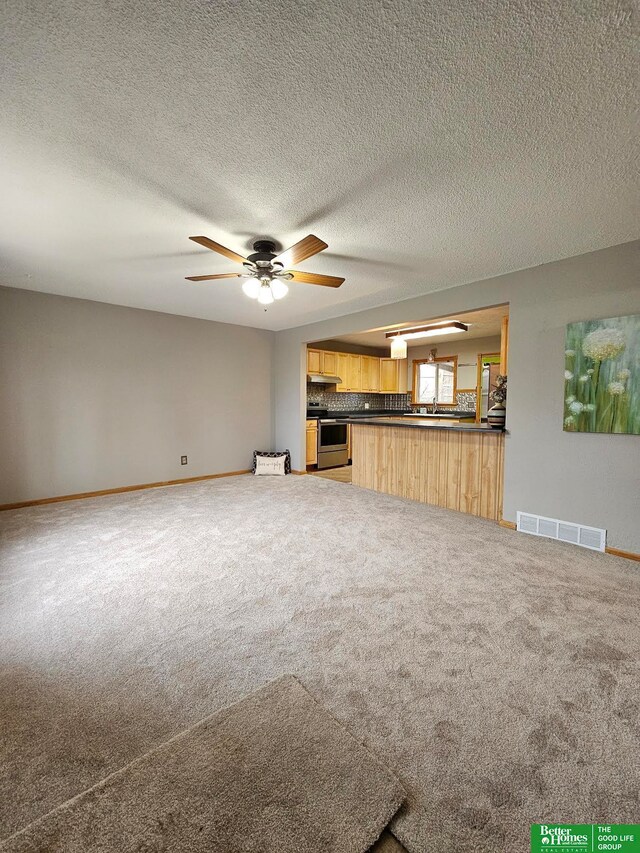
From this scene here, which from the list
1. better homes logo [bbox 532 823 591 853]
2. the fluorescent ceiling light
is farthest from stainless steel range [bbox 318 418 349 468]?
better homes logo [bbox 532 823 591 853]

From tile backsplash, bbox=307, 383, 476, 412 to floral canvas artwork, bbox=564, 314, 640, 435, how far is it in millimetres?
4719

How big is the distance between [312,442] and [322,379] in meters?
1.19

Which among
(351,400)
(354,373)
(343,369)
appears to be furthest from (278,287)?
(351,400)

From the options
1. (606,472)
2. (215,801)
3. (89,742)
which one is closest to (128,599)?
(89,742)

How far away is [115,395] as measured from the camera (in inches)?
188

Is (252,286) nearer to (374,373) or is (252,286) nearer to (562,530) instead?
(562,530)

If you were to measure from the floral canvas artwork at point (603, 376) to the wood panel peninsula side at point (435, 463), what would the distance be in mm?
767

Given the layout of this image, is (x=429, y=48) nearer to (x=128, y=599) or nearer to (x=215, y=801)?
(x=215, y=801)

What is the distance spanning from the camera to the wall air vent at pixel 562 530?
9.82 feet

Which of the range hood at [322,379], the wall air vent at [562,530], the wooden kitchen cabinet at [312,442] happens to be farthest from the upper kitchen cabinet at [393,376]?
the wall air vent at [562,530]

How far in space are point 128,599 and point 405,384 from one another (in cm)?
733

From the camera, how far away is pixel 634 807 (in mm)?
1073

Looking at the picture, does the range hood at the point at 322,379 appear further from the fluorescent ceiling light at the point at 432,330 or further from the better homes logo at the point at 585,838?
the better homes logo at the point at 585,838

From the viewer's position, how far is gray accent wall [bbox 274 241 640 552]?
2838 millimetres
